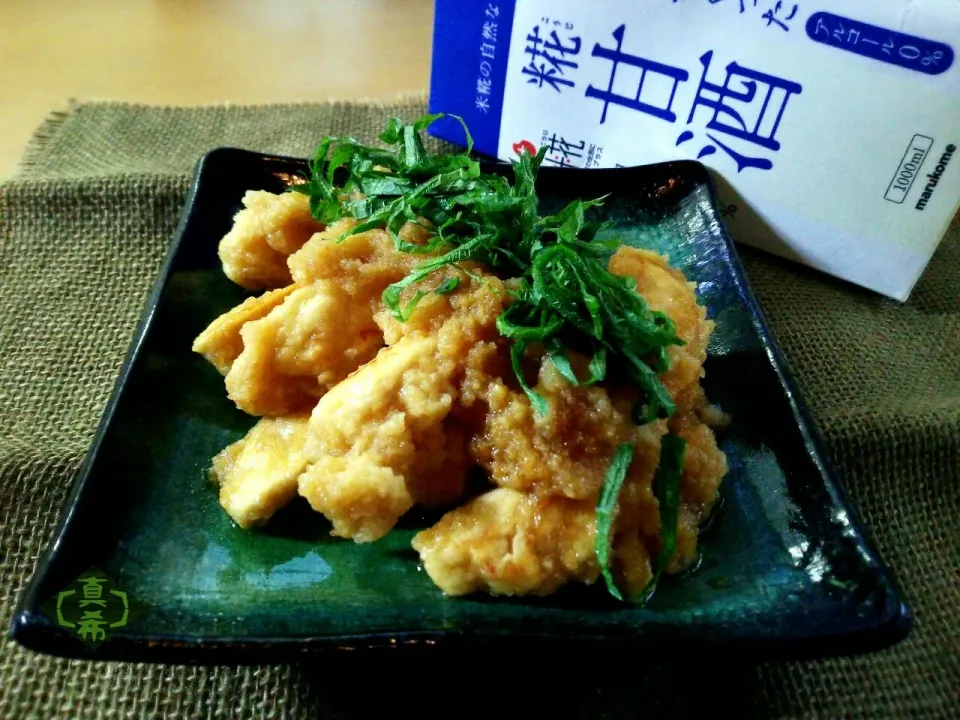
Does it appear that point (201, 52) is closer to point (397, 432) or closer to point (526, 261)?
point (526, 261)

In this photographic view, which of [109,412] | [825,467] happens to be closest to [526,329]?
[825,467]

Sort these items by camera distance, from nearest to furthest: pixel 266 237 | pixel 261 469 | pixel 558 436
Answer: pixel 558 436 < pixel 261 469 < pixel 266 237

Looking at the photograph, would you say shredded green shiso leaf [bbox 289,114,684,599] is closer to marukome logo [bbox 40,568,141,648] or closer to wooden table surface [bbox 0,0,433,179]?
marukome logo [bbox 40,568,141,648]

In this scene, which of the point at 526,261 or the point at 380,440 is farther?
the point at 526,261

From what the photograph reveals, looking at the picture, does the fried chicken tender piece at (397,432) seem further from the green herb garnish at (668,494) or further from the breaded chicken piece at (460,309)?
the green herb garnish at (668,494)

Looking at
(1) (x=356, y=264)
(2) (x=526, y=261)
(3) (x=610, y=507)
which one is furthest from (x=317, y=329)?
(3) (x=610, y=507)

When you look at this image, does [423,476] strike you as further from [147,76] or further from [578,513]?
[147,76]
